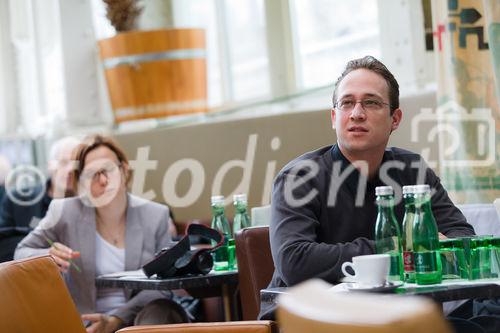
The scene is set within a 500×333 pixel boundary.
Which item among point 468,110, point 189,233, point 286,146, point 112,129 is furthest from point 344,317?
point 112,129

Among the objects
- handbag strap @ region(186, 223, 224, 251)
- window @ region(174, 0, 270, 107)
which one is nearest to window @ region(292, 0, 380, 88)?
window @ region(174, 0, 270, 107)

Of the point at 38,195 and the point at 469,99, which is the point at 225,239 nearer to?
the point at 469,99

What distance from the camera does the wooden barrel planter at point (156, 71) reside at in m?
6.45

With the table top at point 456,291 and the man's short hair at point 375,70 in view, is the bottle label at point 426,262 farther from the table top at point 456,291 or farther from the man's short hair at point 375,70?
the man's short hair at point 375,70

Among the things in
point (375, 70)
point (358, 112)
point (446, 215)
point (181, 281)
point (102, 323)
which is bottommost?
point (102, 323)

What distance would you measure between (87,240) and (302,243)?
167 centimetres

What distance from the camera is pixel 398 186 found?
2.74 metres

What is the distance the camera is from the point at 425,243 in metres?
2.28

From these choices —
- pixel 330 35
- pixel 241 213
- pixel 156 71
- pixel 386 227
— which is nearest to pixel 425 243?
pixel 386 227

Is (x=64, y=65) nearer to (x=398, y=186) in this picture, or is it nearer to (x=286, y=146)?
(x=286, y=146)

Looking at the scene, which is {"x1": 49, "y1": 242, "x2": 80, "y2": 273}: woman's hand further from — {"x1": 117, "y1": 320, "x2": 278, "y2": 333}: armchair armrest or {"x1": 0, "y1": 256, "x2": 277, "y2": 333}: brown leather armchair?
{"x1": 117, "y1": 320, "x2": 278, "y2": 333}: armchair armrest

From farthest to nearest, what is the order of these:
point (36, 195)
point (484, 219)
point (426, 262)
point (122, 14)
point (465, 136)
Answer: point (122, 14) < point (36, 195) < point (465, 136) < point (484, 219) < point (426, 262)

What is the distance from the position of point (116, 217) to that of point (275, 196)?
1.57m

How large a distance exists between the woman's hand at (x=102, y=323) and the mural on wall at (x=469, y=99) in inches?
60.2
